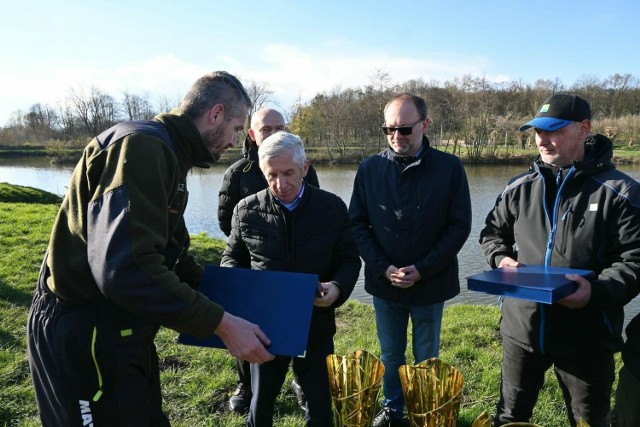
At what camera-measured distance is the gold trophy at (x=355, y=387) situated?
1774 mm

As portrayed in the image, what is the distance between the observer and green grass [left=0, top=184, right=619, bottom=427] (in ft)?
10.5

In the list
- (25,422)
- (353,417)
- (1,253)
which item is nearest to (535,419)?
(353,417)

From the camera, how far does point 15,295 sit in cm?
570

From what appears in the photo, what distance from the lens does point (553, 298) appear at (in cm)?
186

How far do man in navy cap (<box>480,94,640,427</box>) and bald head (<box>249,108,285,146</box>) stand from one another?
2.06m

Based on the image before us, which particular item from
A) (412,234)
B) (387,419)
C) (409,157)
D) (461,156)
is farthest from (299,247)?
(461,156)

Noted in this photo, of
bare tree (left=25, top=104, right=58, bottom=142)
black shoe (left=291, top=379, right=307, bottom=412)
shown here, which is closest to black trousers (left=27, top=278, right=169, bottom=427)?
black shoe (left=291, top=379, right=307, bottom=412)

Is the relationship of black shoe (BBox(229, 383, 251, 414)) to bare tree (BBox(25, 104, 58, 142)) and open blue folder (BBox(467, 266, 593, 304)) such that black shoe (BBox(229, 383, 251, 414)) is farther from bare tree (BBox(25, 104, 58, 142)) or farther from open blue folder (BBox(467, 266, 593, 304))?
bare tree (BBox(25, 104, 58, 142))

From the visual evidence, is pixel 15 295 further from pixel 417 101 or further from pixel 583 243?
pixel 583 243

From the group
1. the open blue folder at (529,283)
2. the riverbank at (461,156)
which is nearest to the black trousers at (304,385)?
the open blue folder at (529,283)

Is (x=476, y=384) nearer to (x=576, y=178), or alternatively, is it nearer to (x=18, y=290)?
(x=576, y=178)

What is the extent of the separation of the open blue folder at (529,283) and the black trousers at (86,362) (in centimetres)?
151

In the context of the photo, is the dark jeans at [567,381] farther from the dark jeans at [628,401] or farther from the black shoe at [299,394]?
the black shoe at [299,394]

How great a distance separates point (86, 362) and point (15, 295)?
16.3ft
